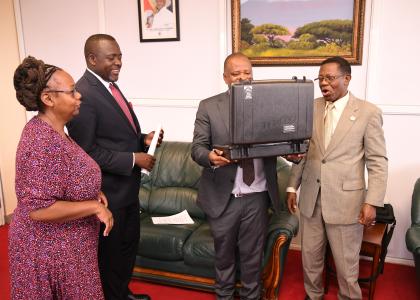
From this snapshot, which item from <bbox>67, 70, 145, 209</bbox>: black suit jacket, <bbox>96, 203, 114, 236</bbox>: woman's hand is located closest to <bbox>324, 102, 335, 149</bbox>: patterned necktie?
<bbox>67, 70, 145, 209</bbox>: black suit jacket

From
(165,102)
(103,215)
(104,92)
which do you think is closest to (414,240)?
(103,215)

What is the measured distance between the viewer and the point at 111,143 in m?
2.02

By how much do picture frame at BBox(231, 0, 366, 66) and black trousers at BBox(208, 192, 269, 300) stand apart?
1.33 m

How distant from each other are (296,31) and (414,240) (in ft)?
5.44

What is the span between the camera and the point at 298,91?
1567 mm

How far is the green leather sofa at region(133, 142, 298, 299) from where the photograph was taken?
7.96 ft

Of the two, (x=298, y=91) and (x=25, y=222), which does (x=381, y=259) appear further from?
(x=25, y=222)

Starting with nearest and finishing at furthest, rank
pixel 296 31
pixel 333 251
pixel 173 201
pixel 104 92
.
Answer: pixel 104 92
pixel 333 251
pixel 296 31
pixel 173 201

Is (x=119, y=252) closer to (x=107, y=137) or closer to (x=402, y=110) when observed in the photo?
(x=107, y=137)

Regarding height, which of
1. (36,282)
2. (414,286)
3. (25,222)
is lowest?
(414,286)

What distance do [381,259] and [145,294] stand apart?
1.62m

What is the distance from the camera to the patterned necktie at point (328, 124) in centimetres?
212

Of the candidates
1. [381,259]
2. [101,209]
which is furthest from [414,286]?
[101,209]

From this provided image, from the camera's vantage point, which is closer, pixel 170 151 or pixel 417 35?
pixel 417 35
